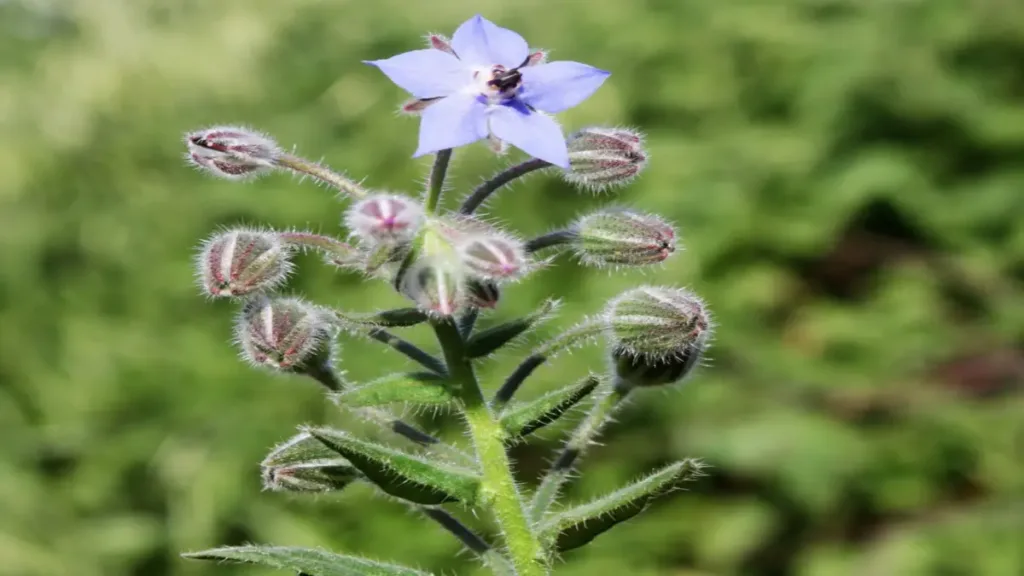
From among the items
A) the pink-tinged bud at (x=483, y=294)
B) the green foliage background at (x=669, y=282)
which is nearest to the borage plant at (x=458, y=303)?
the pink-tinged bud at (x=483, y=294)

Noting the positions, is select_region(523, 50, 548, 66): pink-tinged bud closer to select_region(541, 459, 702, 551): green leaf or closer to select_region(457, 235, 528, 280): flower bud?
select_region(457, 235, 528, 280): flower bud

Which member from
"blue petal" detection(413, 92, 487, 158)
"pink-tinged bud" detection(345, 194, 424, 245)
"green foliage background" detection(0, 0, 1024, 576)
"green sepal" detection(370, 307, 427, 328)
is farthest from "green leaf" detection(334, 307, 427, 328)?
"green foliage background" detection(0, 0, 1024, 576)

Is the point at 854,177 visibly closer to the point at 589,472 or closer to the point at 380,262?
the point at 589,472

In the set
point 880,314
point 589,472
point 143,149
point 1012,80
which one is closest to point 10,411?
point 143,149

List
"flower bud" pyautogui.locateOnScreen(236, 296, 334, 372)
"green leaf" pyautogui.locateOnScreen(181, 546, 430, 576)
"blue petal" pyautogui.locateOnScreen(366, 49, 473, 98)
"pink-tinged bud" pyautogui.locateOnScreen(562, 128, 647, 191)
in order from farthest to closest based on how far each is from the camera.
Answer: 1. "pink-tinged bud" pyautogui.locateOnScreen(562, 128, 647, 191)
2. "flower bud" pyautogui.locateOnScreen(236, 296, 334, 372)
3. "blue petal" pyautogui.locateOnScreen(366, 49, 473, 98)
4. "green leaf" pyautogui.locateOnScreen(181, 546, 430, 576)

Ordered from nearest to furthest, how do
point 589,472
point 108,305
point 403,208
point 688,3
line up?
point 403,208
point 589,472
point 108,305
point 688,3

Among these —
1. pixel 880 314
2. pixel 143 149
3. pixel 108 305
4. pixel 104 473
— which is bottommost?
pixel 104 473

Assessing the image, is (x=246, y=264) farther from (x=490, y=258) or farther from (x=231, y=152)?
(x=490, y=258)

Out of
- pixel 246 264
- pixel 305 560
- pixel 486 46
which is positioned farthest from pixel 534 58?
pixel 305 560
